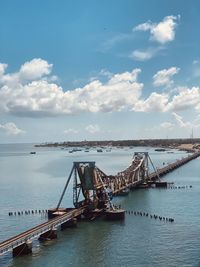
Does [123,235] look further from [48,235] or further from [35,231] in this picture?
[35,231]

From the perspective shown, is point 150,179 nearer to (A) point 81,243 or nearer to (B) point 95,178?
(B) point 95,178

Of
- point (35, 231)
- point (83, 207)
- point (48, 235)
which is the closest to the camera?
point (35, 231)

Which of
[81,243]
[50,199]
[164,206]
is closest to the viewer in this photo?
[81,243]

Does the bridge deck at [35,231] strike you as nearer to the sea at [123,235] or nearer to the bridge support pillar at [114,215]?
the sea at [123,235]

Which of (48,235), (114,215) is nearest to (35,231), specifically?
(48,235)

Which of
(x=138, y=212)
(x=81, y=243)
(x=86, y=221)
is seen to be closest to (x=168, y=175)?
(x=138, y=212)

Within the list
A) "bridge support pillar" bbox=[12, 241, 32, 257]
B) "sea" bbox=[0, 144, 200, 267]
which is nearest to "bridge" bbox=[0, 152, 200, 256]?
"bridge support pillar" bbox=[12, 241, 32, 257]

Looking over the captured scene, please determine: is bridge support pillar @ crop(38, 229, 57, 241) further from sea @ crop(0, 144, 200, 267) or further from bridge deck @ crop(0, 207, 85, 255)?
sea @ crop(0, 144, 200, 267)

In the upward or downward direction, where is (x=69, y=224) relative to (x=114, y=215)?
downward
